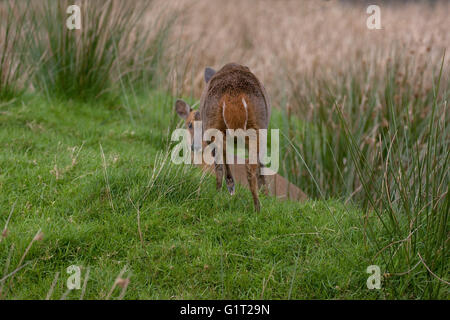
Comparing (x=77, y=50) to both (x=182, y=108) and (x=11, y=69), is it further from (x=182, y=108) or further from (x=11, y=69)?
(x=182, y=108)

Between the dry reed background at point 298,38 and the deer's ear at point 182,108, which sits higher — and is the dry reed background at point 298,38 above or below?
above

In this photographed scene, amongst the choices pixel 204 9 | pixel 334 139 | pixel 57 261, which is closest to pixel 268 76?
pixel 334 139

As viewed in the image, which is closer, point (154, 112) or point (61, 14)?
point (61, 14)

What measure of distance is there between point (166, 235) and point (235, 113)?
1.00 m

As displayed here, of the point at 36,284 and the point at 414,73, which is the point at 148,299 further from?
the point at 414,73

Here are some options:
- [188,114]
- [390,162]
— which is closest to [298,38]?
[188,114]

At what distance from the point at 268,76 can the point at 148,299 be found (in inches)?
269

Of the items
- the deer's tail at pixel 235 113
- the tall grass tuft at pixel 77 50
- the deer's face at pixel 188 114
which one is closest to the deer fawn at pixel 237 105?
the deer's tail at pixel 235 113

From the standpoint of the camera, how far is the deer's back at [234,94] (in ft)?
10.5

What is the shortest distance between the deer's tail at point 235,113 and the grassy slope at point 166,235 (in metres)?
0.76

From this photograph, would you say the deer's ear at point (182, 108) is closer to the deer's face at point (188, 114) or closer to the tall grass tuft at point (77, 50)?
the deer's face at point (188, 114)

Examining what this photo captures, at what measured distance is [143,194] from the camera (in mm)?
3742

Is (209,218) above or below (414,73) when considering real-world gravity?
below

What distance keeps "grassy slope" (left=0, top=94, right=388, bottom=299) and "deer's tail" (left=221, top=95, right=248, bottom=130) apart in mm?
759
